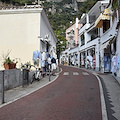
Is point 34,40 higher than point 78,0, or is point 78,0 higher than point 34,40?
point 78,0

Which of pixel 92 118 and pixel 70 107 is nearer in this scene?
pixel 92 118

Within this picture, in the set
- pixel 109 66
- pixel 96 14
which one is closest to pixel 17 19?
pixel 109 66

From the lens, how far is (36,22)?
47.7 ft

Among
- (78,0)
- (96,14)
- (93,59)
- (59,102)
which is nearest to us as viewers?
(59,102)

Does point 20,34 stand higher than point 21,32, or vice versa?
point 21,32

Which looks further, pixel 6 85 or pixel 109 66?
pixel 109 66

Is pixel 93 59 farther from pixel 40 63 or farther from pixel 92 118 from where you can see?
pixel 92 118

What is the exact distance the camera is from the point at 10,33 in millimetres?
14852

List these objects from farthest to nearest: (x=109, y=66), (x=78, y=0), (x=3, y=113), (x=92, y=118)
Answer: (x=78, y=0)
(x=109, y=66)
(x=3, y=113)
(x=92, y=118)

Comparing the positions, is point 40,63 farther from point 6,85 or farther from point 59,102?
point 59,102

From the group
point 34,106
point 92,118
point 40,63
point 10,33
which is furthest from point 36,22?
point 92,118

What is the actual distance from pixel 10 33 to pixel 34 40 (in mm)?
2403

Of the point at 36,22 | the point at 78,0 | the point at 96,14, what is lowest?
the point at 36,22

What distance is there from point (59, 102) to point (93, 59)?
18258 mm
